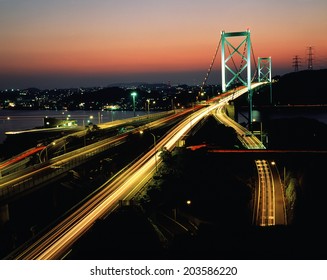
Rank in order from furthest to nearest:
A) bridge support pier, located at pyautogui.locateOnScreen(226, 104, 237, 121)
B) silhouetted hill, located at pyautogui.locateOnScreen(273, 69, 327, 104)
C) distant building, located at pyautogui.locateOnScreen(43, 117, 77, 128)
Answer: silhouetted hill, located at pyautogui.locateOnScreen(273, 69, 327, 104)
distant building, located at pyautogui.locateOnScreen(43, 117, 77, 128)
bridge support pier, located at pyautogui.locateOnScreen(226, 104, 237, 121)

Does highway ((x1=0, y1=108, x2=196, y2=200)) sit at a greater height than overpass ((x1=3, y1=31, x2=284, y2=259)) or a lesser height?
greater

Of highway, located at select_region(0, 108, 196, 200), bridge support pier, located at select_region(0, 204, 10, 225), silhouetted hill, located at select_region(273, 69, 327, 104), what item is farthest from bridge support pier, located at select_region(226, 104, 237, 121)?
silhouetted hill, located at select_region(273, 69, 327, 104)

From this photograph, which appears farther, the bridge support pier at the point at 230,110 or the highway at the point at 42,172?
the bridge support pier at the point at 230,110

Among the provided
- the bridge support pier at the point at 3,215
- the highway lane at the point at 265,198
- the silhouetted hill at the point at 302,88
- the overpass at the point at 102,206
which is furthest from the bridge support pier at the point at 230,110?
the silhouetted hill at the point at 302,88

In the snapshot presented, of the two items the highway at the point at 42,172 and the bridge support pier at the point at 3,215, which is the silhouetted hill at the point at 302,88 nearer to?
the highway at the point at 42,172

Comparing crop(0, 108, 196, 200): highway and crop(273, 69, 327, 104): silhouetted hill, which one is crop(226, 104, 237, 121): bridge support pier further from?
crop(273, 69, 327, 104): silhouetted hill

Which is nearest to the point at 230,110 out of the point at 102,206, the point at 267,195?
the point at 267,195
